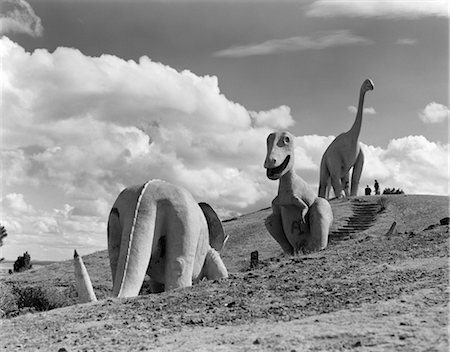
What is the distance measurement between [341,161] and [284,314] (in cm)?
2145

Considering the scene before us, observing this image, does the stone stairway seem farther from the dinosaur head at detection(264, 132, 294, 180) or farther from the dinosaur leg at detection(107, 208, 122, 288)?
the dinosaur leg at detection(107, 208, 122, 288)

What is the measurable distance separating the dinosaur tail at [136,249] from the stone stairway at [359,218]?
43.1 feet

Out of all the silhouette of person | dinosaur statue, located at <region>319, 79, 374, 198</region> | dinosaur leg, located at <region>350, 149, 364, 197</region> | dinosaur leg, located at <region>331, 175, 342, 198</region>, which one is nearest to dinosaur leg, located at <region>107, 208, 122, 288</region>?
dinosaur statue, located at <region>319, 79, 374, 198</region>

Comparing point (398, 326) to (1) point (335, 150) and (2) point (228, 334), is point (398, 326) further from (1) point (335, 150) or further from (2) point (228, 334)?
(1) point (335, 150)

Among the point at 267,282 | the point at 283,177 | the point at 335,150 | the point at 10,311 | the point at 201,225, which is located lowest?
the point at 10,311

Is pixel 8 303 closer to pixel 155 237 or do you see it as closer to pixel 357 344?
pixel 155 237

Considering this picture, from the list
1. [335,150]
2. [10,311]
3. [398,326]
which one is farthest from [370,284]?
[335,150]

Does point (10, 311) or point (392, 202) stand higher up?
point (392, 202)

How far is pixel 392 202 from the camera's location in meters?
31.2

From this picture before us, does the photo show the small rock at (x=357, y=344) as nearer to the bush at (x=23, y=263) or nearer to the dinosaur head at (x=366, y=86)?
the dinosaur head at (x=366, y=86)

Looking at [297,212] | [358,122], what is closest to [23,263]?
[358,122]

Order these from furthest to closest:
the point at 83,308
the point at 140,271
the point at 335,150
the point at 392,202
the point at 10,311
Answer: the point at 392,202 < the point at 335,150 < the point at 10,311 < the point at 140,271 < the point at 83,308

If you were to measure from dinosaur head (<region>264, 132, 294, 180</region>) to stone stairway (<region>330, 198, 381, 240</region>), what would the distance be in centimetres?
890

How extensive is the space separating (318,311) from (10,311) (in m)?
7.52
